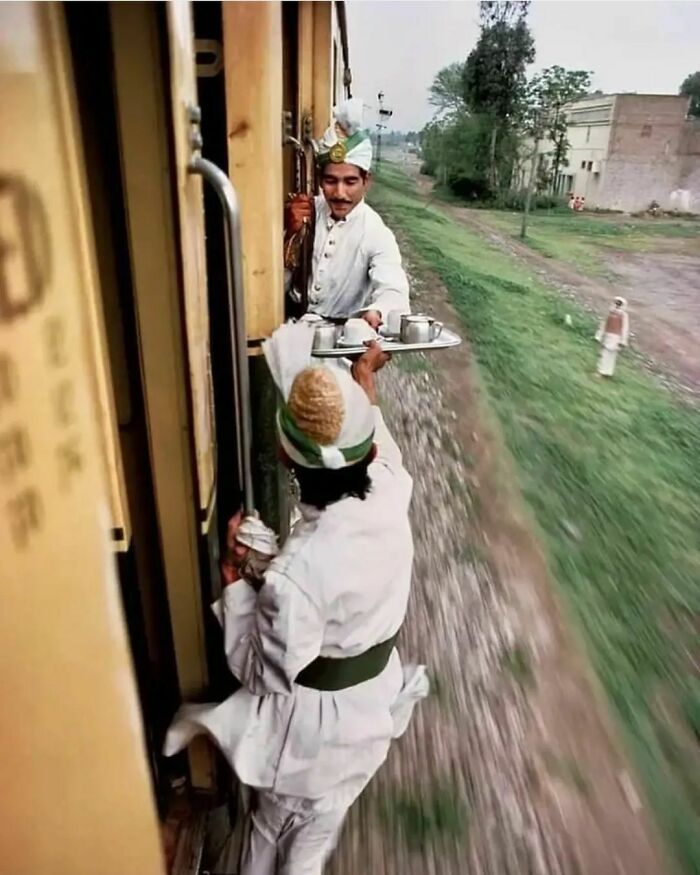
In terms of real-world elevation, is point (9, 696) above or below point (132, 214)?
below

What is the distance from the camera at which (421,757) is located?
200 cm

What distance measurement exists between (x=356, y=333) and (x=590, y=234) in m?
1.69

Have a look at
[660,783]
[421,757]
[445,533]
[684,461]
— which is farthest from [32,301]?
[684,461]

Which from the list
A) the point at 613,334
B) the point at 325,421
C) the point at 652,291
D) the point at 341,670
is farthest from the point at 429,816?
the point at 652,291

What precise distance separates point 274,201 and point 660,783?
1861 mm

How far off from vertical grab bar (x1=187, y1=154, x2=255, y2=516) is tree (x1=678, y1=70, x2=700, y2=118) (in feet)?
6.84

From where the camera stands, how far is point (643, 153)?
2.71 m

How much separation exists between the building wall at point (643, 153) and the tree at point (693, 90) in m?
0.02

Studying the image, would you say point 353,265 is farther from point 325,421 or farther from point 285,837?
point 285,837

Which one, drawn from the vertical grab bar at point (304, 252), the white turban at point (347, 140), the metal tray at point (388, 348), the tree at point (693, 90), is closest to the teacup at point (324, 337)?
the metal tray at point (388, 348)

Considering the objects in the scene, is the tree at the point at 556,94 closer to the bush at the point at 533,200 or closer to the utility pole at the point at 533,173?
the utility pole at the point at 533,173

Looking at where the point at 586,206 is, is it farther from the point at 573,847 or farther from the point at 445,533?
the point at 573,847

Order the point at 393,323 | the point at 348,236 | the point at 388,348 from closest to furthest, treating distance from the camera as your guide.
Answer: the point at 388,348, the point at 393,323, the point at 348,236

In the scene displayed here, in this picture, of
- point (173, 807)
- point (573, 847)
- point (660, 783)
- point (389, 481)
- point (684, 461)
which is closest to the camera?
point (389, 481)
